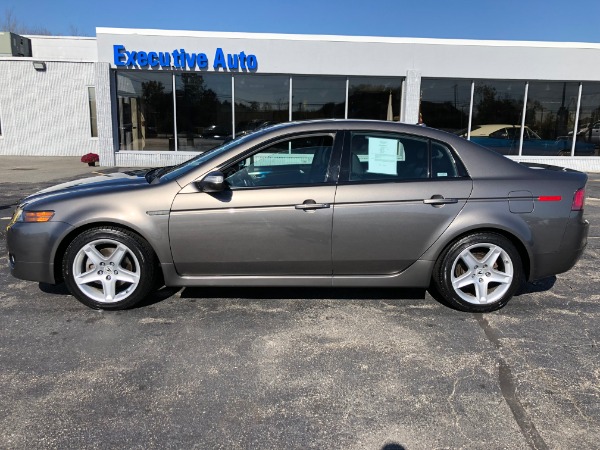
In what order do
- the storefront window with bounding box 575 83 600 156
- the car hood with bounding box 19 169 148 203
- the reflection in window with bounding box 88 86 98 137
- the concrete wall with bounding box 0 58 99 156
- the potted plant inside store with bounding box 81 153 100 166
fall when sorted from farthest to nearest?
1. the reflection in window with bounding box 88 86 98 137
2. the concrete wall with bounding box 0 58 99 156
3. the storefront window with bounding box 575 83 600 156
4. the potted plant inside store with bounding box 81 153 100 166
5. the car hood with bounding box 19 169 148 203

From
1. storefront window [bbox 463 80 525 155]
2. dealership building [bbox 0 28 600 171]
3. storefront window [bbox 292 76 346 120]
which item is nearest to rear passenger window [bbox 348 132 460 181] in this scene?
dealership building [bbox 0 28 600 171]

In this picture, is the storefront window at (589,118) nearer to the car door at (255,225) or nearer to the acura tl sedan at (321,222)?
the acura tl sedan at (321,222)

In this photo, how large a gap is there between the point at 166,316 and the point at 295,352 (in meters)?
1.22

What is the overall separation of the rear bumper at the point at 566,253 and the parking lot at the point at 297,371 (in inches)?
14.9

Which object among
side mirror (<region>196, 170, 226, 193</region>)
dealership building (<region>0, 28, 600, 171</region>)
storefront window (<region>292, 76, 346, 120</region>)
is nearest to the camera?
side mirror (<region>196, 170, 226, 193</region>)

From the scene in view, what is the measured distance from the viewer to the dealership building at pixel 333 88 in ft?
47.3

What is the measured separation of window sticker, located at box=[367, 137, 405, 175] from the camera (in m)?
3.89

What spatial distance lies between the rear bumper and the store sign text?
40.3 ft

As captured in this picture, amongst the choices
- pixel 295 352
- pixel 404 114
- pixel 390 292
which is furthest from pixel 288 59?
pixel 295 352

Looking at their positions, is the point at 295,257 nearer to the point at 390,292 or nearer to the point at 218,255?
the point at 218,255

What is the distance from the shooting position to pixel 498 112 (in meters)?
15.6

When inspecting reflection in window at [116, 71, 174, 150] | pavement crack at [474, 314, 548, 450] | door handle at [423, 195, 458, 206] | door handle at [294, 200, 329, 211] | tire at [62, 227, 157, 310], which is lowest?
pavement crack at [474, 314, 548, 450]

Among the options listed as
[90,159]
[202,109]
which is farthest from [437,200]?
[90,159]

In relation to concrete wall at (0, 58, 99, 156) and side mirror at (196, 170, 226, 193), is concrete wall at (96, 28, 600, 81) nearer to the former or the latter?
concrete wall at (0, 58, 99, 156)
